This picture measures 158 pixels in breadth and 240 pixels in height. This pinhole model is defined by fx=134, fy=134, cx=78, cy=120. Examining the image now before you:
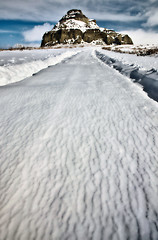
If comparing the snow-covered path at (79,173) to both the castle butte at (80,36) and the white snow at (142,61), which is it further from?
the castle butte at (80,36)

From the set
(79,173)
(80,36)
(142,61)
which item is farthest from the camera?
(80,36)

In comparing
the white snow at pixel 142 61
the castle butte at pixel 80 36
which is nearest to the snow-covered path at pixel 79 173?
the white snow at pixel 142 61

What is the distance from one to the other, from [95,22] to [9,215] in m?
127

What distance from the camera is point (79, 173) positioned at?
81cm

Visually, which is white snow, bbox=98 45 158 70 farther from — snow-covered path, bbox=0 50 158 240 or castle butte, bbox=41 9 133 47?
castle butte, bbox=41 9 133 47

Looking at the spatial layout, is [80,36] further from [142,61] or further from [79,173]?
[79,173]

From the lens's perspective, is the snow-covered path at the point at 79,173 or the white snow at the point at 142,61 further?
the white snow at the point at 142,61

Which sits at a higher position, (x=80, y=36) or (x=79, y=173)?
(x=80, y=36)

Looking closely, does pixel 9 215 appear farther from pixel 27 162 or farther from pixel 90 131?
pixel 90 131

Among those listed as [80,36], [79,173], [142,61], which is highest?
[80,36]

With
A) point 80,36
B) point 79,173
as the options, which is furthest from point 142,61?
point 80,36

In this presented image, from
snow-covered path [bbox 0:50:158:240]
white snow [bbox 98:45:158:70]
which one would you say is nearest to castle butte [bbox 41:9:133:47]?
white snow [bbox 98:45:158:70]

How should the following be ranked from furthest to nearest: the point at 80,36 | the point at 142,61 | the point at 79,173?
the point at 80,36, the point at 142,61, the point at 79,173

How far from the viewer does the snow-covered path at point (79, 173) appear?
57 cm
